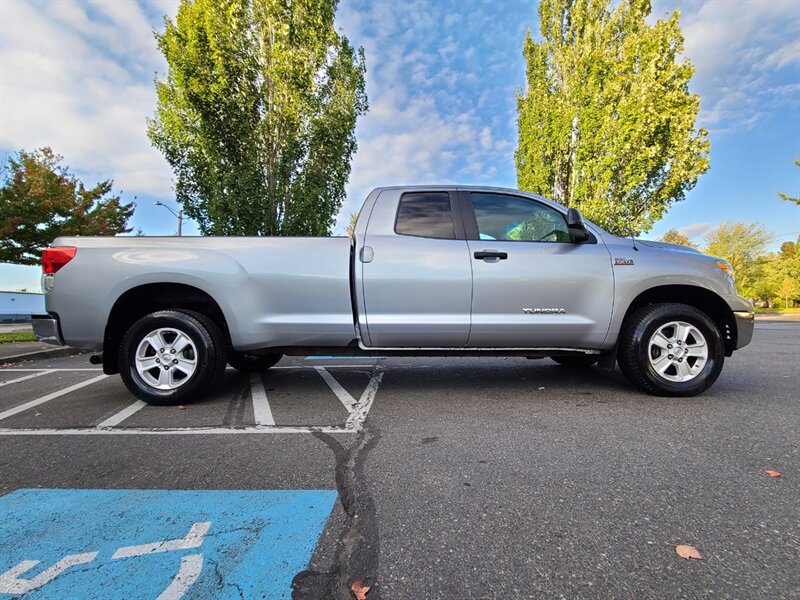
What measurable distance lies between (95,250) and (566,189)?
1803cm

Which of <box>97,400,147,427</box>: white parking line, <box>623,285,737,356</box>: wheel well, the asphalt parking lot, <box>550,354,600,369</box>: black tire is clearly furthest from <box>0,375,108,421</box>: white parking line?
<box>623,285,737,356</box>: wheel well

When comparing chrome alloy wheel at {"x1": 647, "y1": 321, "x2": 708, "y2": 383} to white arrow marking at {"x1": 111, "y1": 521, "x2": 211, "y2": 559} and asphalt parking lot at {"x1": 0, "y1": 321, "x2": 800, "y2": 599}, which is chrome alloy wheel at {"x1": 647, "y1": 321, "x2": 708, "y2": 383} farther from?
white arrow marking at {"x1": 111, "y1": 521, "x2": 211, "y2": 559}

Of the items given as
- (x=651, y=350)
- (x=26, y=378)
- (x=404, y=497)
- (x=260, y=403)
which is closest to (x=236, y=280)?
(x=260, y=403)

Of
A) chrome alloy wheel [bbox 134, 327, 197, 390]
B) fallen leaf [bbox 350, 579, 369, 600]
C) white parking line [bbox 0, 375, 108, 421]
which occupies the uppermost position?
chrome alloy wheel [bbox 134, 327, 197, 390]

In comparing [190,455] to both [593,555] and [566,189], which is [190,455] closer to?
[593,555]

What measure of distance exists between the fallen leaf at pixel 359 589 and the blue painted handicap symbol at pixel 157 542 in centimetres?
22

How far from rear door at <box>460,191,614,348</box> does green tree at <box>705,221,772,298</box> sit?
49.0 m

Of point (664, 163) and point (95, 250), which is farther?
point (664, 163)

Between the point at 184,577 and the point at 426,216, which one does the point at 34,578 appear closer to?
the point at 184,577

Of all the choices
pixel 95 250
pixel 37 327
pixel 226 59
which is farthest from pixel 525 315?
pixel 226 59

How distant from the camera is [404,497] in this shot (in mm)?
2039

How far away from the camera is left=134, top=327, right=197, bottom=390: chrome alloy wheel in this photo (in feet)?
12.0

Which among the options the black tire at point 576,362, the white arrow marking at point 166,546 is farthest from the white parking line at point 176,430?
the black tire at point 576,362

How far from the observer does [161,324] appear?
12.0ft
